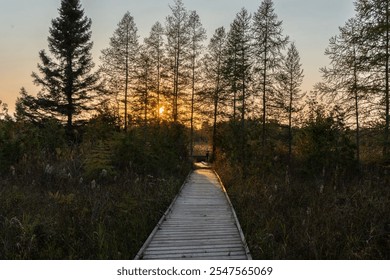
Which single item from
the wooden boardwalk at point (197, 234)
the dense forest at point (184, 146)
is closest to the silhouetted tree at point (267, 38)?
the dense forest at point (184, 146)

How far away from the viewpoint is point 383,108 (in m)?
15.1

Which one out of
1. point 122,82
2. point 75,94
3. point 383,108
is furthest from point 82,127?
point 383,108

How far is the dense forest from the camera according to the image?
626 cm

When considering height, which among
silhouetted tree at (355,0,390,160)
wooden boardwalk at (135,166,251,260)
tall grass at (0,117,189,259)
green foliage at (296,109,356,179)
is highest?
silhouetted tree at (355,0,390,160)

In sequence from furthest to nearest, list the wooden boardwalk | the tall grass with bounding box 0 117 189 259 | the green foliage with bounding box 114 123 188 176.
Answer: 1. the green foliage with bounding box 114 123 188 176
2. the tall grass with bounding box 0 117 189 259
3. the wooden boardwalk

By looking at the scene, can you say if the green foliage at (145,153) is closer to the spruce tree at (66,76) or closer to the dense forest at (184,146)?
the dense forest at (184,146)

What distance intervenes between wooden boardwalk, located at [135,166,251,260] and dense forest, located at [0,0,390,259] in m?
0.34

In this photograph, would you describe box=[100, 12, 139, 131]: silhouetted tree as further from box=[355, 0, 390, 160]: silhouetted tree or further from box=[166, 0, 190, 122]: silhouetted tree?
box=[355, 0, 390, 160]: silhouetted tree

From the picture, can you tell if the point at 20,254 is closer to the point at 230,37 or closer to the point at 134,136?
the point at 134,136

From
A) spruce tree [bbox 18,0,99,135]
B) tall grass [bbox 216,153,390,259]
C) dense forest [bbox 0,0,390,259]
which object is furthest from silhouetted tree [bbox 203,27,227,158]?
tall grass [bbox 216,153,390,259]

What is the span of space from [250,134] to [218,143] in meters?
8.08

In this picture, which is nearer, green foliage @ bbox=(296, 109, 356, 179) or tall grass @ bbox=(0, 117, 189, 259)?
tall grass @ bbox=(0, 117, 189, 259)

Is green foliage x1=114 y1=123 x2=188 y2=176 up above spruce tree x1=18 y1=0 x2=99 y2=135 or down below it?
below

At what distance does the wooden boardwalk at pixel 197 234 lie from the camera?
18.1 feet
